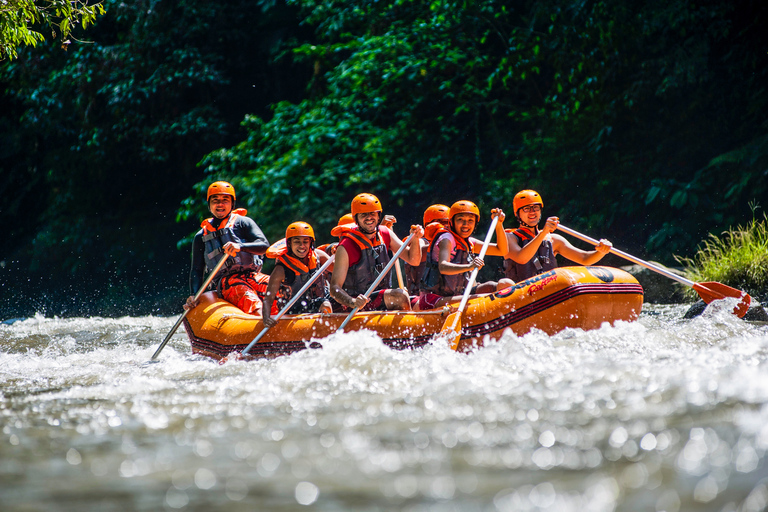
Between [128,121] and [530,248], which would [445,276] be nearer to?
[530,248]

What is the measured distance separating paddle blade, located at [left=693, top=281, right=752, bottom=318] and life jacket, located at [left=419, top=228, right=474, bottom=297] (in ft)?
6.16

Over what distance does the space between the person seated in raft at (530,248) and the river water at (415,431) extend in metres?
1.28

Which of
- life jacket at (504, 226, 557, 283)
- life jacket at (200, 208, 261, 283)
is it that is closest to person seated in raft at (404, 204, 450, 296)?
life jacket at (504, 226, 557, 283)

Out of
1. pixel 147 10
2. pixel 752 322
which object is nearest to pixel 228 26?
pixel 147 10

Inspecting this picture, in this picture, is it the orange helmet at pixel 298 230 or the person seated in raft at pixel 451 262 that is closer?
the person seated in raft at pixel 451 262

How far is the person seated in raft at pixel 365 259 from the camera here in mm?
5875

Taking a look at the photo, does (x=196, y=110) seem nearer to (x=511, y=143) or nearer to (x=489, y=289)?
(x=511, y=143)

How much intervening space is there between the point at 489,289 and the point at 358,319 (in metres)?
1.19

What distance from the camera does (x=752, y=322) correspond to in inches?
250

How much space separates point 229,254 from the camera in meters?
6.65

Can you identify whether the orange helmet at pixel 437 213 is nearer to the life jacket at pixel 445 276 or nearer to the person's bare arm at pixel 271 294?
the life jacket at pixel 445 276

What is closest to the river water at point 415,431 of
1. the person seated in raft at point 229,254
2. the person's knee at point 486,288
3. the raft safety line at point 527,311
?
the raft safety line at point 527,311

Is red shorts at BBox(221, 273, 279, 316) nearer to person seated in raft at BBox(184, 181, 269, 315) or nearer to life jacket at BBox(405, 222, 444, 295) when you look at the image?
person seated in raft at BBox(184, 181, 269, 315)

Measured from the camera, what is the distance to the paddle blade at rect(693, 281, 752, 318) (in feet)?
18.9
